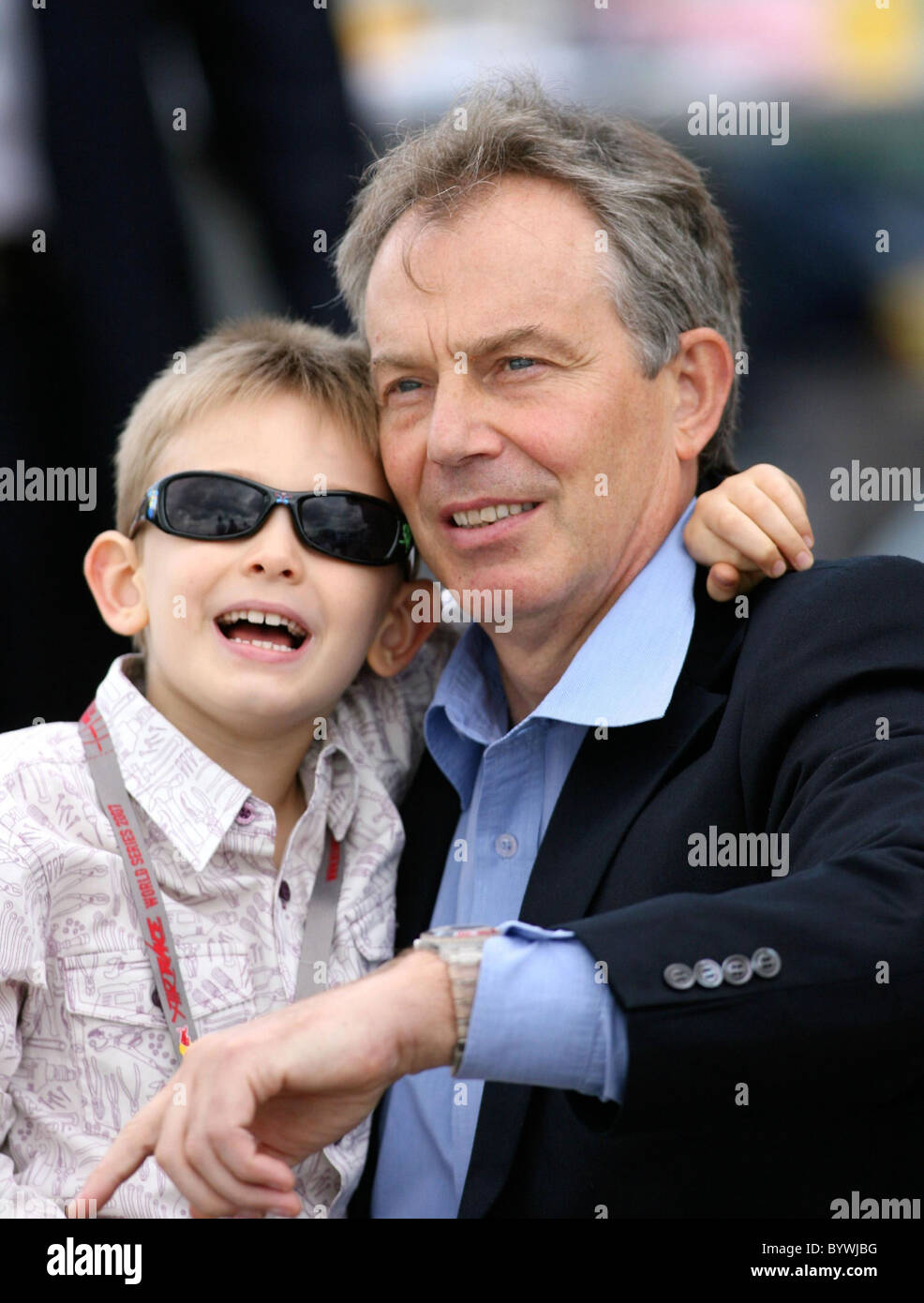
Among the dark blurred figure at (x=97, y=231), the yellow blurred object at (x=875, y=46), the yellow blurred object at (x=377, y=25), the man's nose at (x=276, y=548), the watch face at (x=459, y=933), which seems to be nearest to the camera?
the watch face at (x=459, y=933)

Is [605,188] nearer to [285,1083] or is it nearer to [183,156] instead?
[285,1083]

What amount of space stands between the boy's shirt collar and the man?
34cm

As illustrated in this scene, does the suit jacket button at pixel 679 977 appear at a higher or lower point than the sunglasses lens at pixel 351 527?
lower

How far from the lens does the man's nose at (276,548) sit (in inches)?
85.8

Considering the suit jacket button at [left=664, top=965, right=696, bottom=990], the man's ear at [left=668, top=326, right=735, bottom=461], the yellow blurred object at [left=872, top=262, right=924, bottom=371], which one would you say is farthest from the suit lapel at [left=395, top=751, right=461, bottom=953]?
the yellow blurred object at [left=872, top=262, right=924, bottom=371]

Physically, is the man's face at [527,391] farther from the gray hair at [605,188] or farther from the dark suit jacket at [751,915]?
the dark suit jacket at [751,915]

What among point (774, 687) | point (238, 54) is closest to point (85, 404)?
point (238, 54)

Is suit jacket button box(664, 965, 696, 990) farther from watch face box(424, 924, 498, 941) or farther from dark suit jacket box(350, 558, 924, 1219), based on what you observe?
watch face box(424, 924, 498, 941)

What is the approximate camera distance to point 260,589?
2.20 metres

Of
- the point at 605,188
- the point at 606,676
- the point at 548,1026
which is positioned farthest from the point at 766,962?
the point at 605,188

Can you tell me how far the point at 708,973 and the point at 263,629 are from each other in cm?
112

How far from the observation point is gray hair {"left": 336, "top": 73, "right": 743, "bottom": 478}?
7.44 feet

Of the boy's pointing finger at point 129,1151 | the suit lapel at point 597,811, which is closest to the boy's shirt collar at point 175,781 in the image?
the suit lapel at point 597,811

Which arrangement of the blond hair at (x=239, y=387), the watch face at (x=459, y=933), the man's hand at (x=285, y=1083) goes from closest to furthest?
the man's hand at (x=285, y=1083), the watch face at (x=459, y=933), the blond hair at (x=239, y=387)
